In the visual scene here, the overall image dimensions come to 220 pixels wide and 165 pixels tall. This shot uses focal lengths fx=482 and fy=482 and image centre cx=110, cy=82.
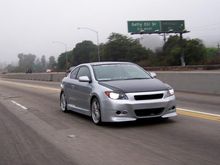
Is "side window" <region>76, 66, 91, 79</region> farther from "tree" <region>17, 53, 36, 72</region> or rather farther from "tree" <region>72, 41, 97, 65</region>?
"tree" <region>17, 53, 36, 72</region>

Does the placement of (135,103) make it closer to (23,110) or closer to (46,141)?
(46,141)

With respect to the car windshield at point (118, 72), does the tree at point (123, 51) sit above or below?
above

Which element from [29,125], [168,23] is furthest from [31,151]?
[168,23]

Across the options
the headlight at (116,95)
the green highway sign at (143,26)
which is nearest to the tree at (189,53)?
the green highway sign at (143,26)

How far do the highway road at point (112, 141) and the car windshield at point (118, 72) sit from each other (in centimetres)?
113

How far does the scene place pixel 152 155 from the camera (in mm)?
7371

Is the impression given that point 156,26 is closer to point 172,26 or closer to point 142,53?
point 172,26

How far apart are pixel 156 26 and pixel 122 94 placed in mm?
71203

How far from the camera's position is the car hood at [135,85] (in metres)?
10.2

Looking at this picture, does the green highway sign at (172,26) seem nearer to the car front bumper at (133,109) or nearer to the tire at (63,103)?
the tire at (63,103)

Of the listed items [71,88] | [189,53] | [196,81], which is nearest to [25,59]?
[189,53]

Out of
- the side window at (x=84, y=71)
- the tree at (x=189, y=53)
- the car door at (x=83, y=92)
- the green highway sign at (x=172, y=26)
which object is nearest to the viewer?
the car door at (x=83, y=92)

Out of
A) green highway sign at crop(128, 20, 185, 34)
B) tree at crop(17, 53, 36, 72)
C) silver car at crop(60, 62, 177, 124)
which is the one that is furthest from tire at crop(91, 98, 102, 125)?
tree at crop(17, 53, 36, 72)

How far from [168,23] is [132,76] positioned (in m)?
70.5
